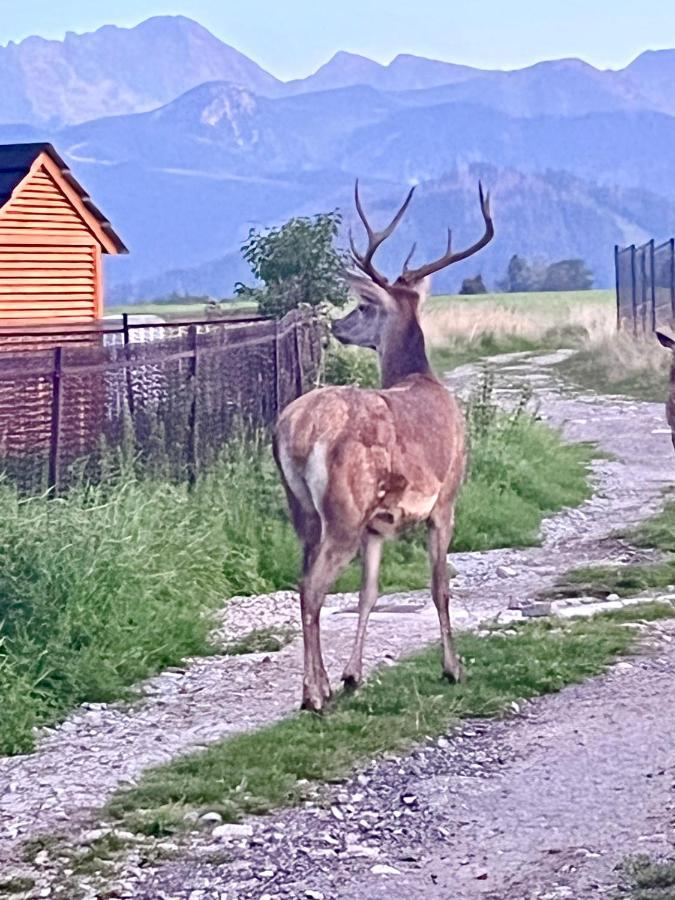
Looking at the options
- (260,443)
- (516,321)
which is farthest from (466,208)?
(260,443)

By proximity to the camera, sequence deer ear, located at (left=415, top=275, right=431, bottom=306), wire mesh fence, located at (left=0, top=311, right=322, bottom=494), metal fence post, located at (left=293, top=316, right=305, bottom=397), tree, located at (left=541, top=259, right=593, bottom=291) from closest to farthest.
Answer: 1. deer ear, located at (left=415, top=275, right=431, bottom=306)
2. wire mesh fence, located at (left=0, top=311, right=322, bottom=494)
3. metal fence post, located at (left=293, top=316, right=305, bottom=397)
4. tree, located at (left=541, top=259, right=593, bottom=291)

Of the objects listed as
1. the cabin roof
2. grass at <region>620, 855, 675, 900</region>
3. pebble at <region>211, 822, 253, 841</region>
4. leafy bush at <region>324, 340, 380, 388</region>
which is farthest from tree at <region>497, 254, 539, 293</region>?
grass at <region>620, 855, 675, 900</region>

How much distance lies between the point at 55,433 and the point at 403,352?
9.39ft

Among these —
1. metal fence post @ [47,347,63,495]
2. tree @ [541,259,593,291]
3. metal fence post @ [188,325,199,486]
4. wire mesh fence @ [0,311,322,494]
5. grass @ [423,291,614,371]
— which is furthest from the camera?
tree @ [541,259,593,291]

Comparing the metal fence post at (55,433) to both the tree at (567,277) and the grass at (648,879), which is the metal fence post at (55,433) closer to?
the grass at (648,879)

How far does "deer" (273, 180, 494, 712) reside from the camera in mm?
Result: 8844

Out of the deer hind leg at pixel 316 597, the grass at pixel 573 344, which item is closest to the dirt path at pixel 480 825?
the deer hind leg at pixel 316 597

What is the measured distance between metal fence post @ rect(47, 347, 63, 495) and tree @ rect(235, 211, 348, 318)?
23.1ft

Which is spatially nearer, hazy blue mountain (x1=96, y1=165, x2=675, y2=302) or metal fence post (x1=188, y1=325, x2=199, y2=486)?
metal fence post (x1=188, y1=325, x2=199, y2=486)

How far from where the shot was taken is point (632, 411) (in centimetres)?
2566

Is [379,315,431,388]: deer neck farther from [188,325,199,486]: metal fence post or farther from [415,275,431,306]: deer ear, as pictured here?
[188,325,199,486]: metal fence post

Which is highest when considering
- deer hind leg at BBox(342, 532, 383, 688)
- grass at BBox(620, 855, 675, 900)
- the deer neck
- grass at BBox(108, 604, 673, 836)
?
the deer neck

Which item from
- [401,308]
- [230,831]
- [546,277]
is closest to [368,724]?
[230,831]

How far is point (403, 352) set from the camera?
10.5 metres
